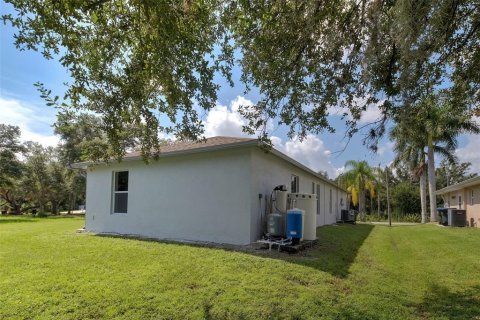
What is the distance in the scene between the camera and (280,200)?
10320 mm

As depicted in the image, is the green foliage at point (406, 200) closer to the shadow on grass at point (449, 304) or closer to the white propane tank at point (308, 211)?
the white propane tank at point (308, 211)

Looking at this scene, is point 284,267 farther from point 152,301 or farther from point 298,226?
point 152,301

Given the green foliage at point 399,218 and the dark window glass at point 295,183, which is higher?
the dark window glass at point 295,183

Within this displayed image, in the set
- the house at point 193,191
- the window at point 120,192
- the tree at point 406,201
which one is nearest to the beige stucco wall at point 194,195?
the house at point 193,191

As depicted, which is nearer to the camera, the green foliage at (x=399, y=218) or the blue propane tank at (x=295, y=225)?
the blue propane tank at (x=295, y=225)

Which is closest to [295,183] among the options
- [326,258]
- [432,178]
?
[326,258]

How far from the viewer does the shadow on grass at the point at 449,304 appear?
5.03 m

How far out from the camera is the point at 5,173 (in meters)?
26.2

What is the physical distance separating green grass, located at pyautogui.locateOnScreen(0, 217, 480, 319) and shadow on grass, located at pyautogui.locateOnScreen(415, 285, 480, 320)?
0.02 meters

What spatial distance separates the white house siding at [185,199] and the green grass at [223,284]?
1415 millimetres

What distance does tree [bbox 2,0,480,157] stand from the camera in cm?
482

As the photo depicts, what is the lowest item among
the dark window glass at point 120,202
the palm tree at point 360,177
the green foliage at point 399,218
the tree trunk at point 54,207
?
the green foliage at point 399,218

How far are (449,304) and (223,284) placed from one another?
3.67 metres

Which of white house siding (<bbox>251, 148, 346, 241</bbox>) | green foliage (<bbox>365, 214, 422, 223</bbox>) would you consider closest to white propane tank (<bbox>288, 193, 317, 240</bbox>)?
white house siding (<bbox>251, 148, 346, 241</bbox>)
